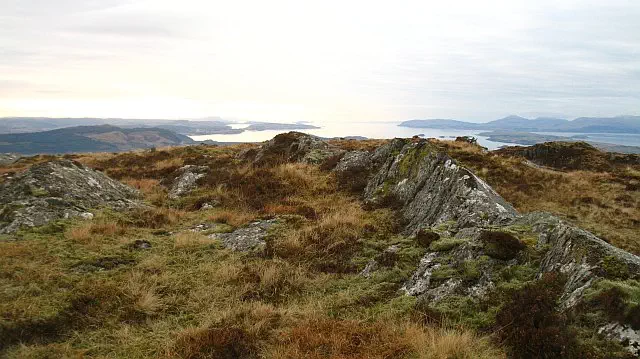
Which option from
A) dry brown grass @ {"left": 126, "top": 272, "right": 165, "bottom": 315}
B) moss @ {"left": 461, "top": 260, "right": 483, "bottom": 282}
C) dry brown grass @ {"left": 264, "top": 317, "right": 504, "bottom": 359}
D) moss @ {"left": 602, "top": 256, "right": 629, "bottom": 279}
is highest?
moss @ {"left": 602, "top": 256, "right": 629, "bottom": 279}

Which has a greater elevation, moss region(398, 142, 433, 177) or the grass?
moss region(398, 142, 433, 177)

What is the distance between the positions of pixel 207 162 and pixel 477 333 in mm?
26251

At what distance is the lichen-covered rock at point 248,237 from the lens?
11539mm

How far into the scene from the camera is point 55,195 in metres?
14.8

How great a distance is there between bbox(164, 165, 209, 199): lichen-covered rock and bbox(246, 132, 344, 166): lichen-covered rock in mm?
4043

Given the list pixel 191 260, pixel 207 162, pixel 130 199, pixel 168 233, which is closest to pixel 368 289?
pixel 191 260

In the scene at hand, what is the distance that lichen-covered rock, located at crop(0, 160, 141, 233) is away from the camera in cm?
1252

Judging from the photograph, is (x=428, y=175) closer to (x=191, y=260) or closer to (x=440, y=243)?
(x=440, y=243)

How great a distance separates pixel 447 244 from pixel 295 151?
2088cm

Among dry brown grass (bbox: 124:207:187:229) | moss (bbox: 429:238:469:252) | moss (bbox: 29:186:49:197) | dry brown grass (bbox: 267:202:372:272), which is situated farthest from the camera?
moss (bbox: 29:186:49:197)

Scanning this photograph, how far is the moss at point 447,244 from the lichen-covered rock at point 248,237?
16.0 ft

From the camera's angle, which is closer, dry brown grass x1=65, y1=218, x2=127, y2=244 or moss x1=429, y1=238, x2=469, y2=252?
moss x1=429, y1=238, x2=469, y2=252

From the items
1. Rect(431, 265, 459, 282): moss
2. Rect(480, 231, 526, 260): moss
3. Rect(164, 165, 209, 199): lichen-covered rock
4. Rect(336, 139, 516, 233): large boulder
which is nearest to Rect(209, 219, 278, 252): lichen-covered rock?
Rect(336, 139, 516, 233): large boulder

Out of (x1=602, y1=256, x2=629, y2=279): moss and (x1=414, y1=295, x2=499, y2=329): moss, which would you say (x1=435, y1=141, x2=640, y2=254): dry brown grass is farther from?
(x1=414, y1=295, x2=499, y2=329): moss
